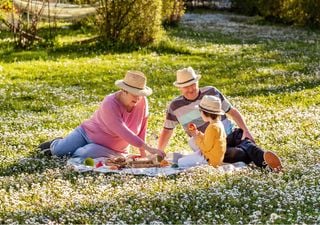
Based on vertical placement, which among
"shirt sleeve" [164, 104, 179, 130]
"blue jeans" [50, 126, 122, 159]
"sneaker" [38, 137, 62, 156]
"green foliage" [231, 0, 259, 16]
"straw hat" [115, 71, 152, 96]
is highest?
"straw hat" [115, 71, 152, 96]

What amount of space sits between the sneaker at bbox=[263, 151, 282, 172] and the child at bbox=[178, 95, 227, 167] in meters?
0.62

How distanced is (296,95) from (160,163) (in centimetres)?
730

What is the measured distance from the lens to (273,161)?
9.35 m

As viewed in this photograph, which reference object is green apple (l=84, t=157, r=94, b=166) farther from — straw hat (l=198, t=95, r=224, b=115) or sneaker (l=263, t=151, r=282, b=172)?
sneaker (l=263, t=151, r=282, b=172)

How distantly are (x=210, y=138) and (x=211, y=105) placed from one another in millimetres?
471

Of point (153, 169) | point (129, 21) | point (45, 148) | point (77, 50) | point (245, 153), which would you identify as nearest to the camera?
point (153, 169)

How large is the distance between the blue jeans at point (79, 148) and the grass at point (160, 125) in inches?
12.2

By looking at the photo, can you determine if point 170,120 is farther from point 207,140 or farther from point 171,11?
point 171,11

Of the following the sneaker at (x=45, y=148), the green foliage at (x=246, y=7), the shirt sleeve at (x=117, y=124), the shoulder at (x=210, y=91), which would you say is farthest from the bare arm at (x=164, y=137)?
the green foliage at (x=246, y=7)

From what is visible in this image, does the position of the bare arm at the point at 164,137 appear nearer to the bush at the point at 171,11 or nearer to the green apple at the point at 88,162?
the green apple at the point at 88,162

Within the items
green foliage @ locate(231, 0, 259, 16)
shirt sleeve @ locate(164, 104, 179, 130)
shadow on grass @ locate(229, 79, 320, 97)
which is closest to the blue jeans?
shirt sleeve @ locate(164, 104, 179, 130)

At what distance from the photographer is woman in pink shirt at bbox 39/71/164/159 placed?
33.1ft

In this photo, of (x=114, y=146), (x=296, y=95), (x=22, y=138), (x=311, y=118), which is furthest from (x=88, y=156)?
(x=296, y=95)

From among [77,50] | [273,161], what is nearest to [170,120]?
[273,161]
